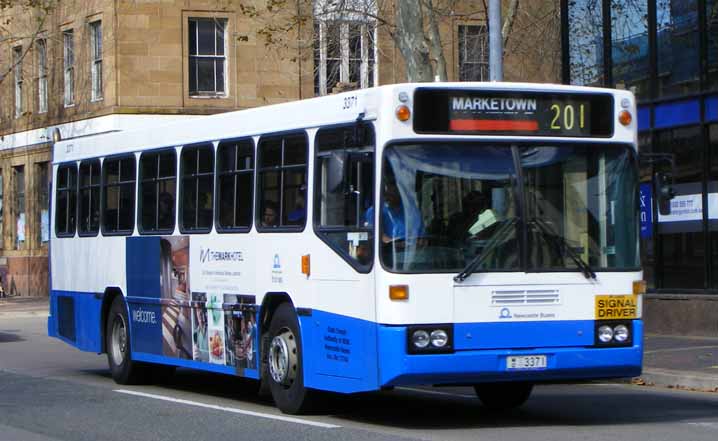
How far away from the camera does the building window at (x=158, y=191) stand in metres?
16.2

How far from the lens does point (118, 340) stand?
17.7 m

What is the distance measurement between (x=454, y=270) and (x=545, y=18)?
22481 mm

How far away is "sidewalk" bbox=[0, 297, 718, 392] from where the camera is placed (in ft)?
53.2

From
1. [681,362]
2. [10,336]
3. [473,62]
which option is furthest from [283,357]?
[473,62]

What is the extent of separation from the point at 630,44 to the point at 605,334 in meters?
13.0

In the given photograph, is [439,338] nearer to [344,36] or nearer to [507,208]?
[507,208]

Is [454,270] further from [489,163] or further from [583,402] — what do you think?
[583,402]

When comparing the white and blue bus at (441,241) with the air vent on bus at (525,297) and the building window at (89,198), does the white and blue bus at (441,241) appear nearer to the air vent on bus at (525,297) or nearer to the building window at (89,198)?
the air vent on bus at (525,297)

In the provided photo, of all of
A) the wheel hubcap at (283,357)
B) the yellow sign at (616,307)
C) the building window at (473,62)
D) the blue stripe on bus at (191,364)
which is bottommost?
the blue stripe on bus at (191,364)

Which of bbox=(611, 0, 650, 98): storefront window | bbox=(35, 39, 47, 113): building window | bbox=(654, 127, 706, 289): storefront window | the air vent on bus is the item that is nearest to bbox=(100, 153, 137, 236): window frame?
the air vent on bus

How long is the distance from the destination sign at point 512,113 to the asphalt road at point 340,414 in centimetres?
251

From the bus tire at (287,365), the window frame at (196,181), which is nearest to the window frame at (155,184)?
the window frame at (196,181)

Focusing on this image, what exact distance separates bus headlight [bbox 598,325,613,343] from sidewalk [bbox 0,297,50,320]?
25.5 m

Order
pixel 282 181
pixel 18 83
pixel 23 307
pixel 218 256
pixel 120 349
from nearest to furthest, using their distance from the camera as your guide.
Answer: pixel 282 181
pixel 218 256
pixel 120 349
pixel 23 307
pixel 18 83
